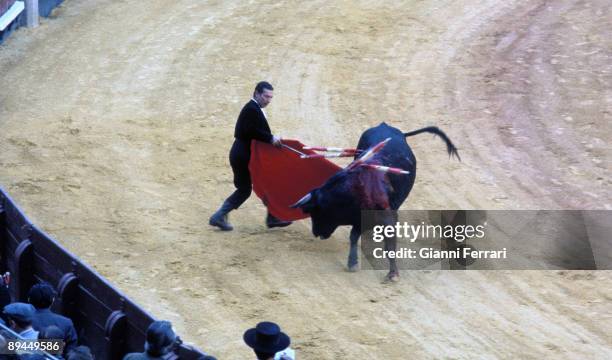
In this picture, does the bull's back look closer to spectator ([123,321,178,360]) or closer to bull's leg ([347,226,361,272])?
bull's leg ([347,226,361,272])

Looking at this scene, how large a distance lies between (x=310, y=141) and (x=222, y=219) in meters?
2.59

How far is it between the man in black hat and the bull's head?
0.75 metres

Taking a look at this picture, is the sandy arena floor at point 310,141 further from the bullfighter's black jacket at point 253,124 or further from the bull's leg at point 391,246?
the bullfighter's black jacket at point 253,124

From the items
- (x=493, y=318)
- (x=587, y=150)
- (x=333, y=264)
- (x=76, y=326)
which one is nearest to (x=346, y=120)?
(x=587, y=150)

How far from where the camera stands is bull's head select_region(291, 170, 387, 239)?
939 cm

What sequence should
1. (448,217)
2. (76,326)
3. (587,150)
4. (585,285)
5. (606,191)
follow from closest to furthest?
(76,326)
(585,285)
(448,217)
(606,191)
(587,150)

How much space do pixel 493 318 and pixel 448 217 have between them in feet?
6.81

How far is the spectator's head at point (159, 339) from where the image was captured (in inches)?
231

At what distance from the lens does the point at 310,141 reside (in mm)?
12766

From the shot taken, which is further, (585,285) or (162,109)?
(162,109)

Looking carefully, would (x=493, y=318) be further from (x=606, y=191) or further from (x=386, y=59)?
(x=386, y=59)

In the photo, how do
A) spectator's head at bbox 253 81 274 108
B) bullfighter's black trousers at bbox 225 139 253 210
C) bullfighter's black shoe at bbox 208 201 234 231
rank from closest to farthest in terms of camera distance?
spectator's head at bbox 253 81 274 108
bullfighter's black trousers at bbox 225 139 253 210
bullfighter's black shoe at bbox 208 201 234 231

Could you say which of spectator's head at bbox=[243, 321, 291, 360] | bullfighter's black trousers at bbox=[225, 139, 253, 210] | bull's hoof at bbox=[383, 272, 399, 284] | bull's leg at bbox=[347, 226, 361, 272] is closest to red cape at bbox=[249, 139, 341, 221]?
bullfighter's black trousers at bbox=[225, 139, 253, 210]

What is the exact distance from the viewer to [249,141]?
1009 centimetres
